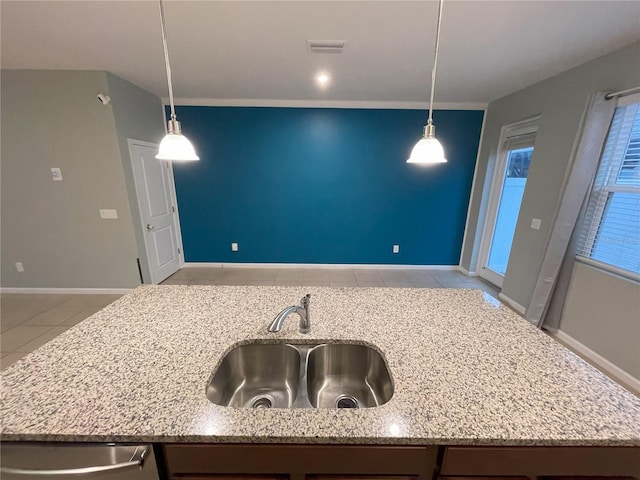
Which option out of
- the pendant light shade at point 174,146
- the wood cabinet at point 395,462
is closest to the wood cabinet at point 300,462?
the wood cabinet at point 395,462

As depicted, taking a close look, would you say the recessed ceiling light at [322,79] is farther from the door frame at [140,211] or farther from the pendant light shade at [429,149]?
the door frame at [140,211]

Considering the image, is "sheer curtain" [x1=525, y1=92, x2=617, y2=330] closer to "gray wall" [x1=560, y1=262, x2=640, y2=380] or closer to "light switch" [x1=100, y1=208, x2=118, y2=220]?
"gray wall" [x1=560, y1=262, x2=640, y2=380]

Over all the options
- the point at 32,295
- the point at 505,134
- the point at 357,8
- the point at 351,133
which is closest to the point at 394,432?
the point at 357,8

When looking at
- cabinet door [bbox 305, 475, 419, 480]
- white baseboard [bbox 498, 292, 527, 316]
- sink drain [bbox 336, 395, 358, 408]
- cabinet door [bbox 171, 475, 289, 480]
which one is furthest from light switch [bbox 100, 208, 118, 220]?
white baseboard [bbox 498, 292, 527, 316]

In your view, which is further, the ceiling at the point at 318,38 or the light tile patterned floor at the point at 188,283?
the light tile patterned floor at the point at 188,283

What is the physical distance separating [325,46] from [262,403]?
2645mm

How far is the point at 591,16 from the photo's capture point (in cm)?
166

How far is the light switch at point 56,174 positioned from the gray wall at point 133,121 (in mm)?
723

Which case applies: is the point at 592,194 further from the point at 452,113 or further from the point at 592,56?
the point at 452,113

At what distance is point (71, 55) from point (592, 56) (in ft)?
15.8

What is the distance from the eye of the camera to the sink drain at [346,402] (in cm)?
109

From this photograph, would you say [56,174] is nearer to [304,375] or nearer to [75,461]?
[75,461]

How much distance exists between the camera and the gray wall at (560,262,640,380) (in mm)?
1921

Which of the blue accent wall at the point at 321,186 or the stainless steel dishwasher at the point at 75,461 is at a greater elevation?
the blue accent wall at the point at 321,186
